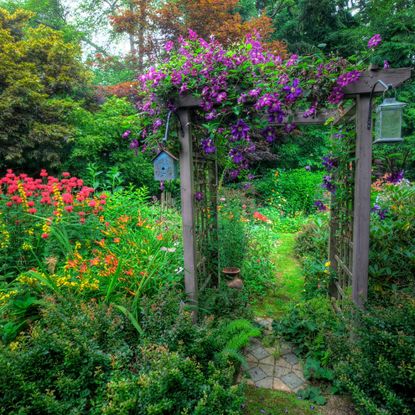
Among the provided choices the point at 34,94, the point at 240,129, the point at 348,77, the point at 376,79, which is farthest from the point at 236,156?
the point at 34,94

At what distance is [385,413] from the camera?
1456 millimetres

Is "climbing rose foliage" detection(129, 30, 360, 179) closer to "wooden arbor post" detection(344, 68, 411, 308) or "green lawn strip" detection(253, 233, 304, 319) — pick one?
"wooden arbor post" detection(344, 68, 411, 308)

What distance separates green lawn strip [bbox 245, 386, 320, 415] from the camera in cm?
205

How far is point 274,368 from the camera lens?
8.27 feet

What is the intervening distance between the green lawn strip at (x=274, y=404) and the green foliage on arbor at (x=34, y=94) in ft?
18.0

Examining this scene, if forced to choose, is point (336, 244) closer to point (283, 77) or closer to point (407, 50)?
point (283, 77)

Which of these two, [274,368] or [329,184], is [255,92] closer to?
[329,184]

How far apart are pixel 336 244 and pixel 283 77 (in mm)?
1828

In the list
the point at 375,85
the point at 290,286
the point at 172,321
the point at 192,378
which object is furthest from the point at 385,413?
the point at 290,286

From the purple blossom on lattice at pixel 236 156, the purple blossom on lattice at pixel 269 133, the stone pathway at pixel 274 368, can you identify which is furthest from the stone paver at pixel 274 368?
the purple blossom on lattice at pixel 269 133

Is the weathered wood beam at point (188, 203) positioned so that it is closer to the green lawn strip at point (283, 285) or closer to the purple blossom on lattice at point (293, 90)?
the purple blossom on lattice at point (293, 90)

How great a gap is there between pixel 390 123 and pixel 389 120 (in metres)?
0.02

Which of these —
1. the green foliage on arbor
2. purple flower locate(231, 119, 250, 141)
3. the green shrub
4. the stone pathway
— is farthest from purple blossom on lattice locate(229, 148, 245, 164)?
the green foliage on arbor

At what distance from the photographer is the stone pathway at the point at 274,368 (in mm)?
2336
